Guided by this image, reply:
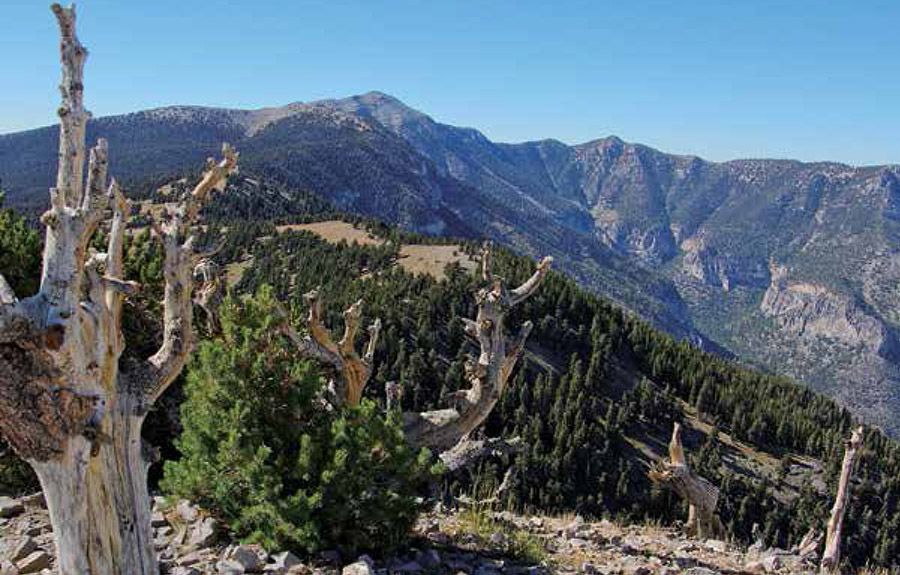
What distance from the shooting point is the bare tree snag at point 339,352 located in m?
10.9

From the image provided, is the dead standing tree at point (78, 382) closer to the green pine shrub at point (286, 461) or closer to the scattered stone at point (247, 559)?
the scattered stone at point (247, 559)

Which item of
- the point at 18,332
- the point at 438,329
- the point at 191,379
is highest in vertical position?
the point at 18,332

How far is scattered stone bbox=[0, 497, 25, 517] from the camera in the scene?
31.7 feet

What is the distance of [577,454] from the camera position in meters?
67.3

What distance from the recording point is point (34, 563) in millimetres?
7918

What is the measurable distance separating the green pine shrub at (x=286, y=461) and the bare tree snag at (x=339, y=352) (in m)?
1.67

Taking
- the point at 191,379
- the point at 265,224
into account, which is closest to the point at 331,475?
the point at 191,379

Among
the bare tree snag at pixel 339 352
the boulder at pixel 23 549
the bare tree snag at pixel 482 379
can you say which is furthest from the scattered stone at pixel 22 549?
the bare tree snag at pixel 482 379

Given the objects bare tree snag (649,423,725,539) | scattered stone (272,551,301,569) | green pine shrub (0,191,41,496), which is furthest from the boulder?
bare tree snag (649,423,725,539)

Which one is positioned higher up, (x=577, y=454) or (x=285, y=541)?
(x=285, y=541)

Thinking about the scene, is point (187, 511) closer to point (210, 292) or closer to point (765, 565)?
point (210, 292)

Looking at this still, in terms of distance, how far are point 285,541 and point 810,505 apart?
77284mm

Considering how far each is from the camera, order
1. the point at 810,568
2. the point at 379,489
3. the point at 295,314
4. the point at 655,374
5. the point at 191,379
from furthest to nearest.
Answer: the point at 655,374, the point at 295,314, the point at 810,568, the point at 191,379, the point at 379,489

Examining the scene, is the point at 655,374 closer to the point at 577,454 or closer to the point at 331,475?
the point at 577,454
